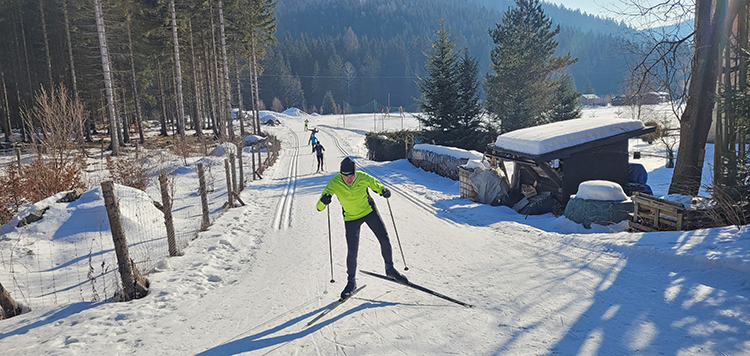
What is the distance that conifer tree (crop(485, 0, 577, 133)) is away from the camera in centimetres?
2936

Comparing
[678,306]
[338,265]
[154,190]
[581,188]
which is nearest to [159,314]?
[338,265]

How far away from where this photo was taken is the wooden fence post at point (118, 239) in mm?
6039

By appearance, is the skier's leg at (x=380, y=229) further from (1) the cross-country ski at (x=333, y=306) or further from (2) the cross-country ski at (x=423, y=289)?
(1) the cross-country ski at (x=333, y=306)

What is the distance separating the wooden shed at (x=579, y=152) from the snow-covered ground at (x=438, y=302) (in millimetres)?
2923

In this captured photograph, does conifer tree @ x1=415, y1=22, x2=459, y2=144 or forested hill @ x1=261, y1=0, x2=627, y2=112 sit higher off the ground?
forested hill @ x1=261, y1=0, x2=627, y2=112

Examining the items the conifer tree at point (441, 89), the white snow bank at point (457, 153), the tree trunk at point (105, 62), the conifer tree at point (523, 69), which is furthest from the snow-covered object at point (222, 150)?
the conifer tree at point (523, 69)

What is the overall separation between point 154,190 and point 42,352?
41.0 ft

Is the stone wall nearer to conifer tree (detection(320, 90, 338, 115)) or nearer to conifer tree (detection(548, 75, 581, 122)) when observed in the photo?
conifer tree (detection(548, 75, 581, 122))

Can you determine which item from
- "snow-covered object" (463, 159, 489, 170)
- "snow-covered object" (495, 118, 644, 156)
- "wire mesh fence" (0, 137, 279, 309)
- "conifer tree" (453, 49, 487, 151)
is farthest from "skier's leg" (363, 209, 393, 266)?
"conifer tree" (453, 49, 487, 151)

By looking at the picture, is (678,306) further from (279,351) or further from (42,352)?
(42,352)

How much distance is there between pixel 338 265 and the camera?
25.9 ft

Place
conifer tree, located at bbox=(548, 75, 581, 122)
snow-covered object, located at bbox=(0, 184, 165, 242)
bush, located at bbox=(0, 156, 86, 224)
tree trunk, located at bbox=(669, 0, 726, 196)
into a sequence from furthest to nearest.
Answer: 1. conifer tree, located at bbox=(548, 75, 581, 122)
2. bush, located at bbox=(0, 156, 86, 224)
3. tree trunk, located at bbox=(669, 0, 726, 196)
4. snow-covered object, located at bbox=(0, 184, 165, 242)

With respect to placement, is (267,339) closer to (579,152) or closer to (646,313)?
(646,313)

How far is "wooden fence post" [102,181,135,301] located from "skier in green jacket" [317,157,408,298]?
9.17 feet
